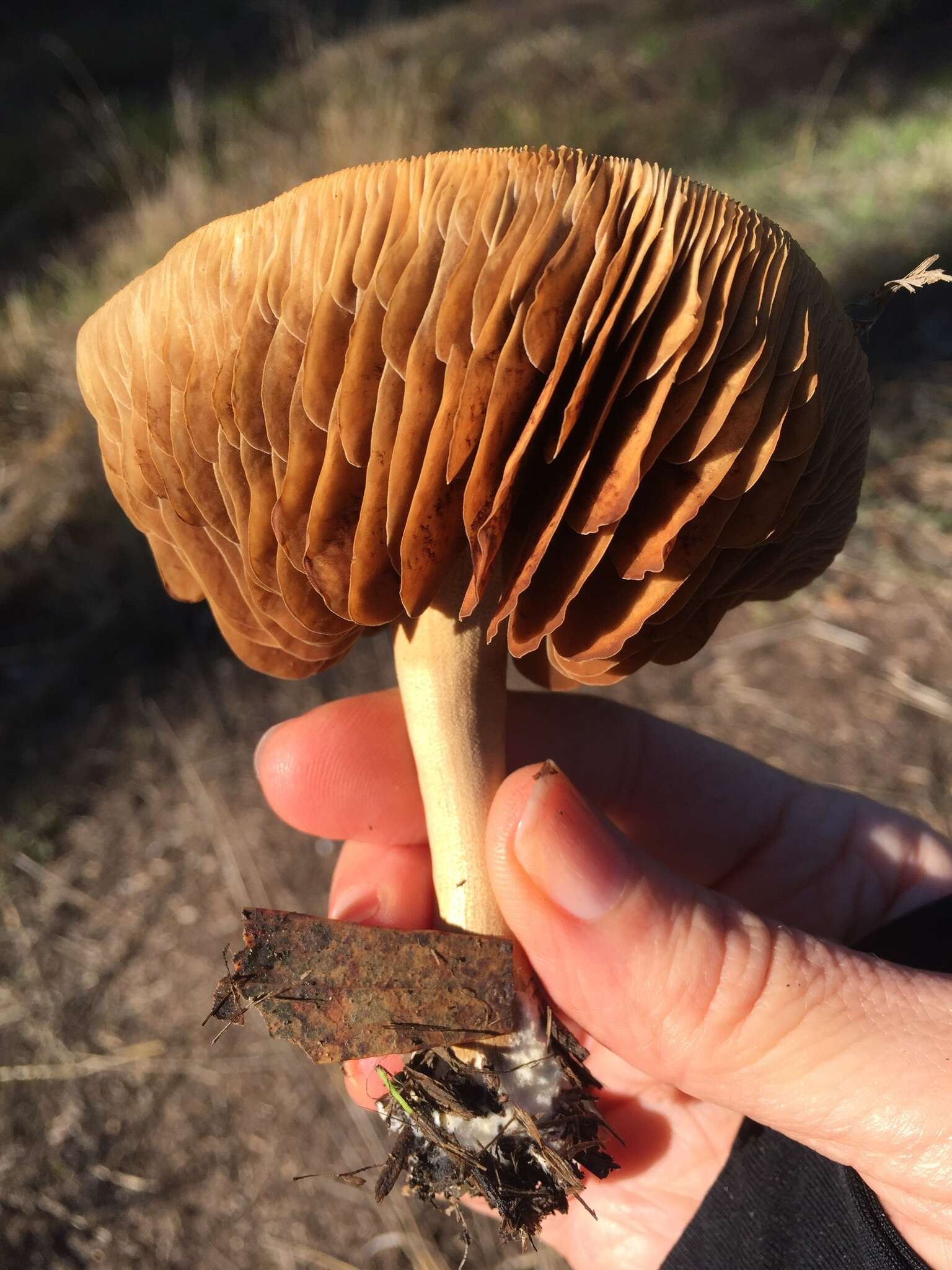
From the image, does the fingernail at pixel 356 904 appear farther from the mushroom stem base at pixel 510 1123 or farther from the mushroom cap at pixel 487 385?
the mushroom cap at pixel 487 385


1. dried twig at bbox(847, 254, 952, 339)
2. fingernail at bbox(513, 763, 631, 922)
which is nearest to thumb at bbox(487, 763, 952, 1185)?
fingernail at bbox(513, 763, 631, 922)

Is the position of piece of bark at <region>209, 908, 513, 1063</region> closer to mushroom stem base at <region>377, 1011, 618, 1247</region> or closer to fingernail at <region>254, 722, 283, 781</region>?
mushroom stem base at <region>377, 1011, 618, 1247</region>

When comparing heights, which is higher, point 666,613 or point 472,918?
point 666,613

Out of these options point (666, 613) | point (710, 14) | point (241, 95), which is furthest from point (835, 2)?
point (666, 613)

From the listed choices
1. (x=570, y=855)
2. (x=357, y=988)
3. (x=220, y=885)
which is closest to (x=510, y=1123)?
(x=357, y=988)

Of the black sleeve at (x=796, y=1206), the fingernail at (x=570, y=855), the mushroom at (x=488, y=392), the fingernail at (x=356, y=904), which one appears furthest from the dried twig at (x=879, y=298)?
the fingernail at (x=356, y=904)

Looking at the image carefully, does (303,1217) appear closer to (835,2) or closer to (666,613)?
(666,613)
